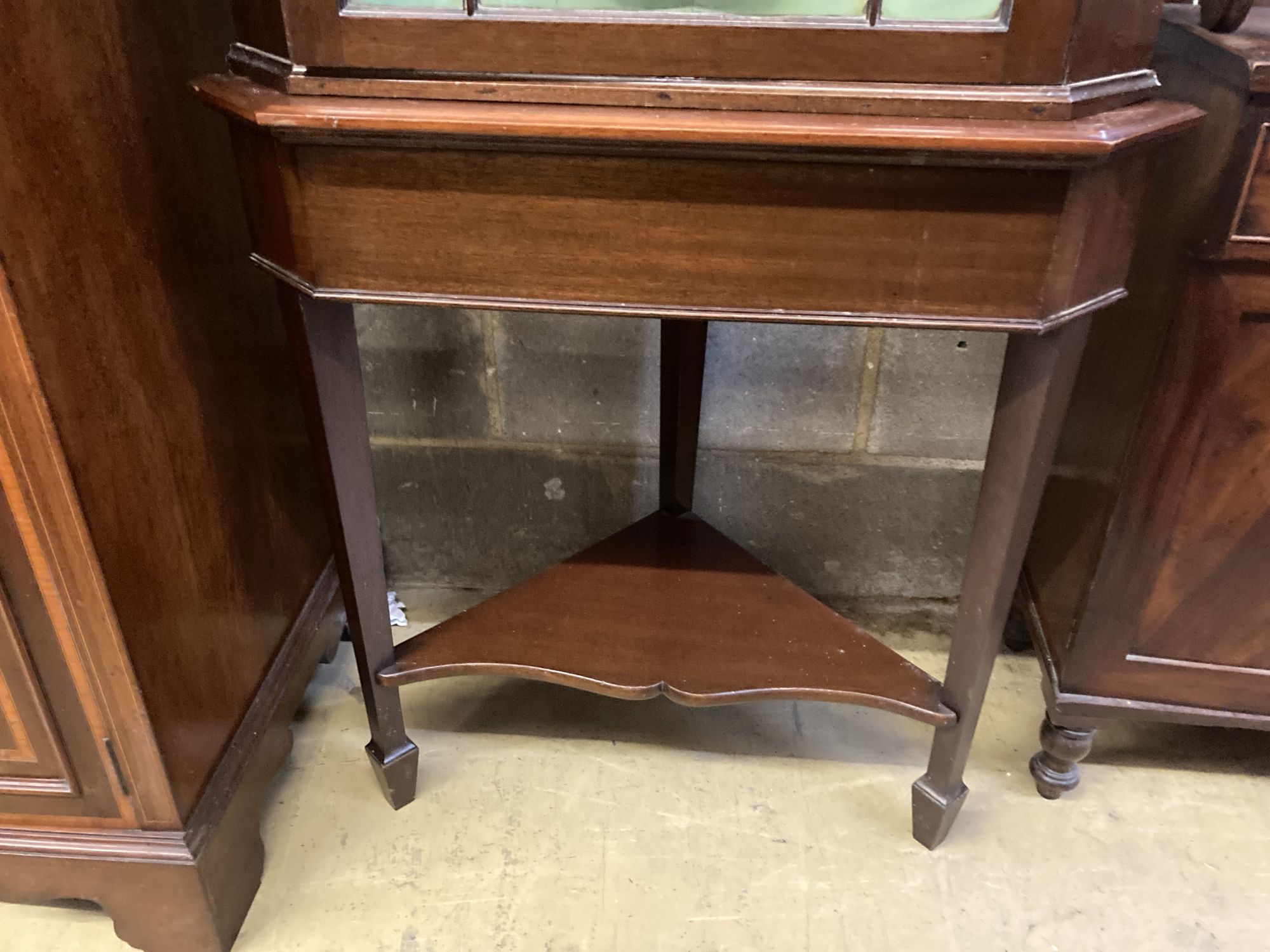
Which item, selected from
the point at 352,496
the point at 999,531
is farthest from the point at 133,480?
the point at 999,531

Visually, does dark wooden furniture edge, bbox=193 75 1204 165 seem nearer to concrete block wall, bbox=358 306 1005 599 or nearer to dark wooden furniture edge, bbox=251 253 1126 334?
dark wooden furniture edge, bbox=251 253 1126 334

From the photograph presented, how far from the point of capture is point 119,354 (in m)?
0.75

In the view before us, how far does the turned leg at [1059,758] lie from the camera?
107 centimetres

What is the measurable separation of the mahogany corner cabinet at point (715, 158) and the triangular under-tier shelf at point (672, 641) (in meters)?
0.34

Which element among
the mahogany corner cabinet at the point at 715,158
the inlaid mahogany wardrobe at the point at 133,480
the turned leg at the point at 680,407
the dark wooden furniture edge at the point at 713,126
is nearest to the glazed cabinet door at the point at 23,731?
the inlaid mahogany wardrobe at the point at 133,480

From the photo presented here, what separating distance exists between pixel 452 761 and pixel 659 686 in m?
0.33

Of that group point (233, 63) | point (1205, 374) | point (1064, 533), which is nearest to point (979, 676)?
point (1064, 533)

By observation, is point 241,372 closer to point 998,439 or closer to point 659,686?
point 659,686

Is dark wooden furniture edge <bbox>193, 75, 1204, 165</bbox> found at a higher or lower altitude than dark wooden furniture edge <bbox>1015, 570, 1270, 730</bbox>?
higher

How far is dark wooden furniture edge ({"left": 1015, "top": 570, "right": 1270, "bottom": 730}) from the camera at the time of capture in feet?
3.35

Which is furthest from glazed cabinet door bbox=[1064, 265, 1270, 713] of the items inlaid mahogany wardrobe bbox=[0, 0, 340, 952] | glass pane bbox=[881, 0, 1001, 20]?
inlaid mahogany wardrobe bbox=[0, 0, 340, 952]

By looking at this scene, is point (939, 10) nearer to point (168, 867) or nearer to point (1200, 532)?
point (1200, 532)

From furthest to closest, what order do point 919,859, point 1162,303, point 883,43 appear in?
1. point 919,859
2. point 1162,303
3. point 883,43

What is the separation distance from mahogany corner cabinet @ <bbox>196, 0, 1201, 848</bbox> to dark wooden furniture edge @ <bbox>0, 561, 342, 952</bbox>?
18.7 inches
